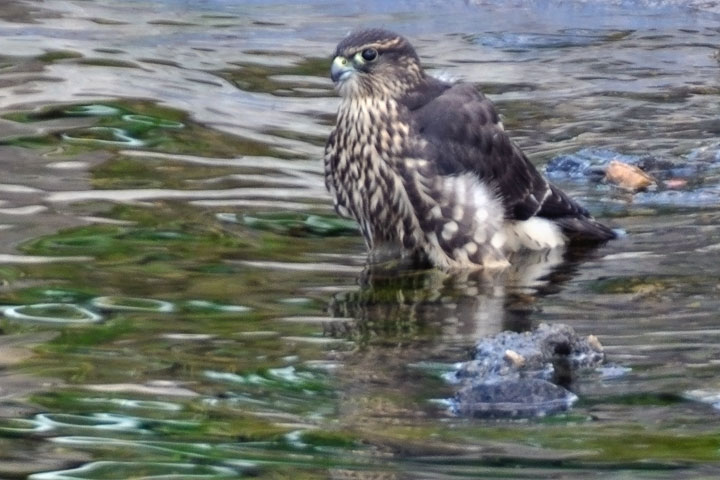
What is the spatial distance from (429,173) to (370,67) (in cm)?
50

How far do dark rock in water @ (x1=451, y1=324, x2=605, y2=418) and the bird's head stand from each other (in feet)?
5.96

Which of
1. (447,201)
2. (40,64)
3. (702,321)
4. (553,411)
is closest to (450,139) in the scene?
(447,201)

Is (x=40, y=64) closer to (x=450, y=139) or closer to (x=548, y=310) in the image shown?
(x=450, y=139)

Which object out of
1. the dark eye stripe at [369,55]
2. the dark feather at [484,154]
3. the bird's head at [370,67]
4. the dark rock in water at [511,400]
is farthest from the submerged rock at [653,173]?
the dark rock in water at [511,400]

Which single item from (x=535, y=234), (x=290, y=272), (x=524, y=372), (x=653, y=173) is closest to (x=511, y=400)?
(x=524, y=372)

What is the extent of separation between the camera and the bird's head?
6016 mm

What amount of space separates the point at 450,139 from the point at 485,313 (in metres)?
0.95

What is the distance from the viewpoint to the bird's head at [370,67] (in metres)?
6.02

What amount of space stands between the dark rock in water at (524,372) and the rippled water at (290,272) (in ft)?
0.21

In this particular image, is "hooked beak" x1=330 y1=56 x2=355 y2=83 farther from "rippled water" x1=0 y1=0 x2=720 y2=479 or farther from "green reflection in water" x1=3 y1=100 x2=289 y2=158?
"green reflection in water" x1=3 y1=100 x2=289 y2=158

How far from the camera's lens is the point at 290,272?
5.38 metres

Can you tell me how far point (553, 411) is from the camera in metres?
3.87

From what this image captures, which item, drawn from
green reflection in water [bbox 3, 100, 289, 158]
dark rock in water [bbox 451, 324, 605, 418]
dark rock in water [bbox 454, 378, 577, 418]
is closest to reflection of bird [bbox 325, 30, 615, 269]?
green reflection in water [bbox 3, 100, 289, 158]

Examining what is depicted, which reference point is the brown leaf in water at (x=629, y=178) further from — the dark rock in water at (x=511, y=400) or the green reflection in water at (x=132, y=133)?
the dark rock in water at (x=511, y=400)
